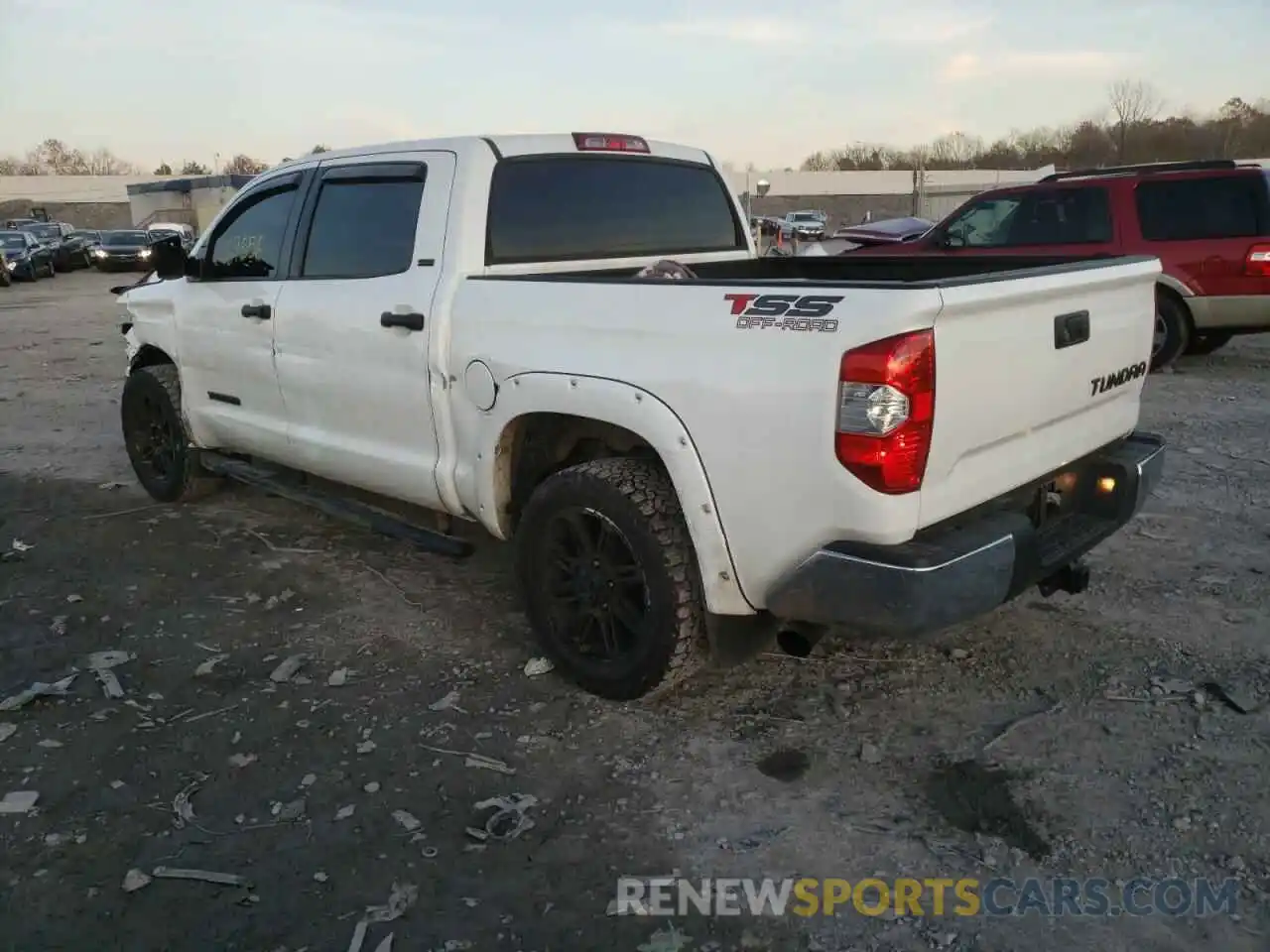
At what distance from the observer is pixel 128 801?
3.10 metres

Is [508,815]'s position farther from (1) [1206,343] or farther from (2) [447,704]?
(1) [1206,343]

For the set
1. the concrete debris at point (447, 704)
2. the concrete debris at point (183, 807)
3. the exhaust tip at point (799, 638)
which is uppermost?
the exhaust tip at point (799, 638)

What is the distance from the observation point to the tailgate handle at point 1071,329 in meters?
3.17

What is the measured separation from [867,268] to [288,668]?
311cm

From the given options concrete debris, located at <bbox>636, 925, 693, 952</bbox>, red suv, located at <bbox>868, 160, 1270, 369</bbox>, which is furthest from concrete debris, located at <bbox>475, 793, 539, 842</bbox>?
red suv, located at <bbox>868, 160, 1270, 369</bbox>

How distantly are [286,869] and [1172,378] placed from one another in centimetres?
917

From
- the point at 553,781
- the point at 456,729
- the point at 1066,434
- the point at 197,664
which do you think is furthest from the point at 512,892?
the point at 1066,434

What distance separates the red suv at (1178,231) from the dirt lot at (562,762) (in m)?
5.11

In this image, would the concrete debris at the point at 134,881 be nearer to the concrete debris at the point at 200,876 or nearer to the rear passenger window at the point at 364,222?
the concrete debris at the point at 200,876

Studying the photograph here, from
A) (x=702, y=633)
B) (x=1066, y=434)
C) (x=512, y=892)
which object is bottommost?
(x=512, y=892)

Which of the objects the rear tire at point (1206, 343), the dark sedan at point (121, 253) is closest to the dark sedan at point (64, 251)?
the dark sedan at point (121, 253)

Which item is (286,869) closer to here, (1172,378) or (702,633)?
(702,633)

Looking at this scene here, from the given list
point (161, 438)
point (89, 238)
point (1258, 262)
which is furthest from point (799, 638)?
point (89, 238)

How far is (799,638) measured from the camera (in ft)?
11.0
